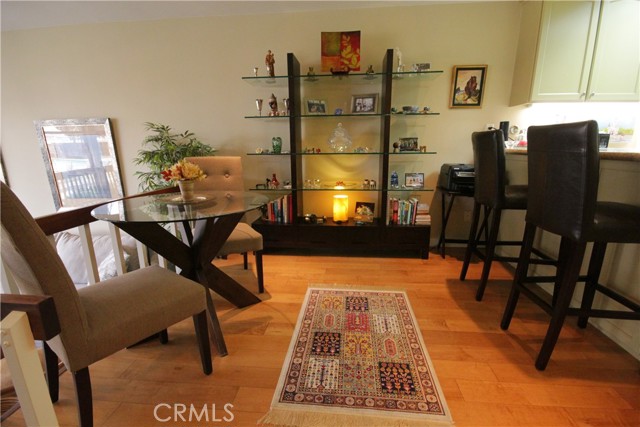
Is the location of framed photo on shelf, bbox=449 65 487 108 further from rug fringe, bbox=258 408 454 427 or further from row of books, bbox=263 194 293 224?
rug fringe, bbox=258 408 454 427

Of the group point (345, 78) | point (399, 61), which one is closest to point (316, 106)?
point (345, 78)

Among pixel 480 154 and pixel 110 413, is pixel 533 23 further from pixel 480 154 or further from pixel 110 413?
pixel 110 413

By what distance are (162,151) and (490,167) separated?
2.96 m

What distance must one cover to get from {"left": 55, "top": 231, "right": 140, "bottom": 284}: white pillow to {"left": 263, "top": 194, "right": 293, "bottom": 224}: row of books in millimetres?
1215

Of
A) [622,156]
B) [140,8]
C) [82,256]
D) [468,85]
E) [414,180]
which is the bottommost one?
[82,256]

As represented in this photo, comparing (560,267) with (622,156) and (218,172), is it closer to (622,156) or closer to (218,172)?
(622,156)

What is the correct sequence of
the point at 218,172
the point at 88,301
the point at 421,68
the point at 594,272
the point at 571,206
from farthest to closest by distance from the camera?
the point at 421,68, the point at 218,172, the point at 594,272, the point at 571,206, the point at 88,301

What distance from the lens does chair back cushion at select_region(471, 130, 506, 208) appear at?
5.54ft

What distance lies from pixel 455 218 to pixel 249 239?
2234 mm

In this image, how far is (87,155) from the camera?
A: 3.14 metres

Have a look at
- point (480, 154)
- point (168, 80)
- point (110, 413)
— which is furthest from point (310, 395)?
point (168, 80)

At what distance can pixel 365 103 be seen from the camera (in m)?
2.66

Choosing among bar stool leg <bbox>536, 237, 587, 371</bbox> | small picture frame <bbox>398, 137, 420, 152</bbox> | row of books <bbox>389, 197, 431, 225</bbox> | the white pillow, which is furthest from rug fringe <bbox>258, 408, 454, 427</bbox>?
small picture frame <bbox>398, 137, 420, 152</bbox>

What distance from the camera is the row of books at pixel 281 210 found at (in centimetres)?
271
